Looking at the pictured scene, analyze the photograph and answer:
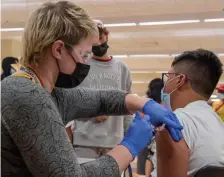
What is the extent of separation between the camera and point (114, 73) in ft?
7.34

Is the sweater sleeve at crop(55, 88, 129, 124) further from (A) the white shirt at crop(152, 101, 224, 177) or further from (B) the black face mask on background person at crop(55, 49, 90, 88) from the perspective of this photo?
(A) the white shirt at crop(152, 101, 224, 177)

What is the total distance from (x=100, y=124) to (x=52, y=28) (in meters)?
1.05

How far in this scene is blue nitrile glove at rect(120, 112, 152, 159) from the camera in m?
1.19

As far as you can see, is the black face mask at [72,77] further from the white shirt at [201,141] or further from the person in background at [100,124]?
the person in background at [100,124]

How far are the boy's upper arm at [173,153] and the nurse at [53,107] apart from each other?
8cm

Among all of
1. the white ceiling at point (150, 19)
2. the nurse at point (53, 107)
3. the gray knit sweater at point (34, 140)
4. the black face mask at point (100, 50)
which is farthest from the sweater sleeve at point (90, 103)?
the white ceiling at point (150, 19)

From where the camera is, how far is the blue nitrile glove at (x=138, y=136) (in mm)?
1194

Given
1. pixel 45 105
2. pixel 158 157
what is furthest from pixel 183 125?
pixel 45 105

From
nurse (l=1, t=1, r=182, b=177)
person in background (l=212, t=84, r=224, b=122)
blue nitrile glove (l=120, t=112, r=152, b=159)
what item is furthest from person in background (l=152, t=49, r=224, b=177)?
person in background (l=212, t=84, r=224, b=122)

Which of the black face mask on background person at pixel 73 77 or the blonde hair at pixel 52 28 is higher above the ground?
the blonde hair at pixel 52 28

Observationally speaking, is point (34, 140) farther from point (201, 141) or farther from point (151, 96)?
point (151, 96)

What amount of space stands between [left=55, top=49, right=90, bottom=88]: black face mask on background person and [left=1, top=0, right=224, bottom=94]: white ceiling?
3.57m

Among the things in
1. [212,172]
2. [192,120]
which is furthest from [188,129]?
[212,172]

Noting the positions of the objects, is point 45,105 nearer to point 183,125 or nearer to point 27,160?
point 27,160
